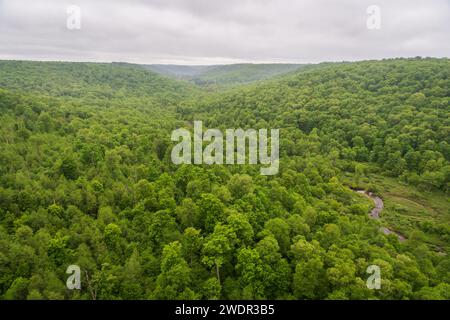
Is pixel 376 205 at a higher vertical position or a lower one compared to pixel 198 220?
lower

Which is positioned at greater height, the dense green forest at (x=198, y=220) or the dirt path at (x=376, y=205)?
the dense green forest at (x=198, y=220)

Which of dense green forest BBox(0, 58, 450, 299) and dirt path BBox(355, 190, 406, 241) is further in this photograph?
dirt path BBox(355, 190, 406, 241)

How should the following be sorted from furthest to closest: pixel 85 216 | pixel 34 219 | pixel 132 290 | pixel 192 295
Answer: pixel 85 216 → pixel 34 219 → pixel 132 290 → pixel 192 295

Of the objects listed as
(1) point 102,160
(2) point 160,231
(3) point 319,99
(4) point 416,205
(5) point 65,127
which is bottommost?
(4) point 416,205

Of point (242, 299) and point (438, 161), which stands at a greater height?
point (438, 161)

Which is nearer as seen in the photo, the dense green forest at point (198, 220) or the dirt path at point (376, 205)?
the dense green forest at point (198, 220)

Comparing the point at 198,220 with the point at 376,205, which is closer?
the point at 198,220

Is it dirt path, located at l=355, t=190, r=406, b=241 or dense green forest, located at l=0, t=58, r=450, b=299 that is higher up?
dense green forest, located at l=0, t=58, r=450, b=299

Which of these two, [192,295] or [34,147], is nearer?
[192,295]
